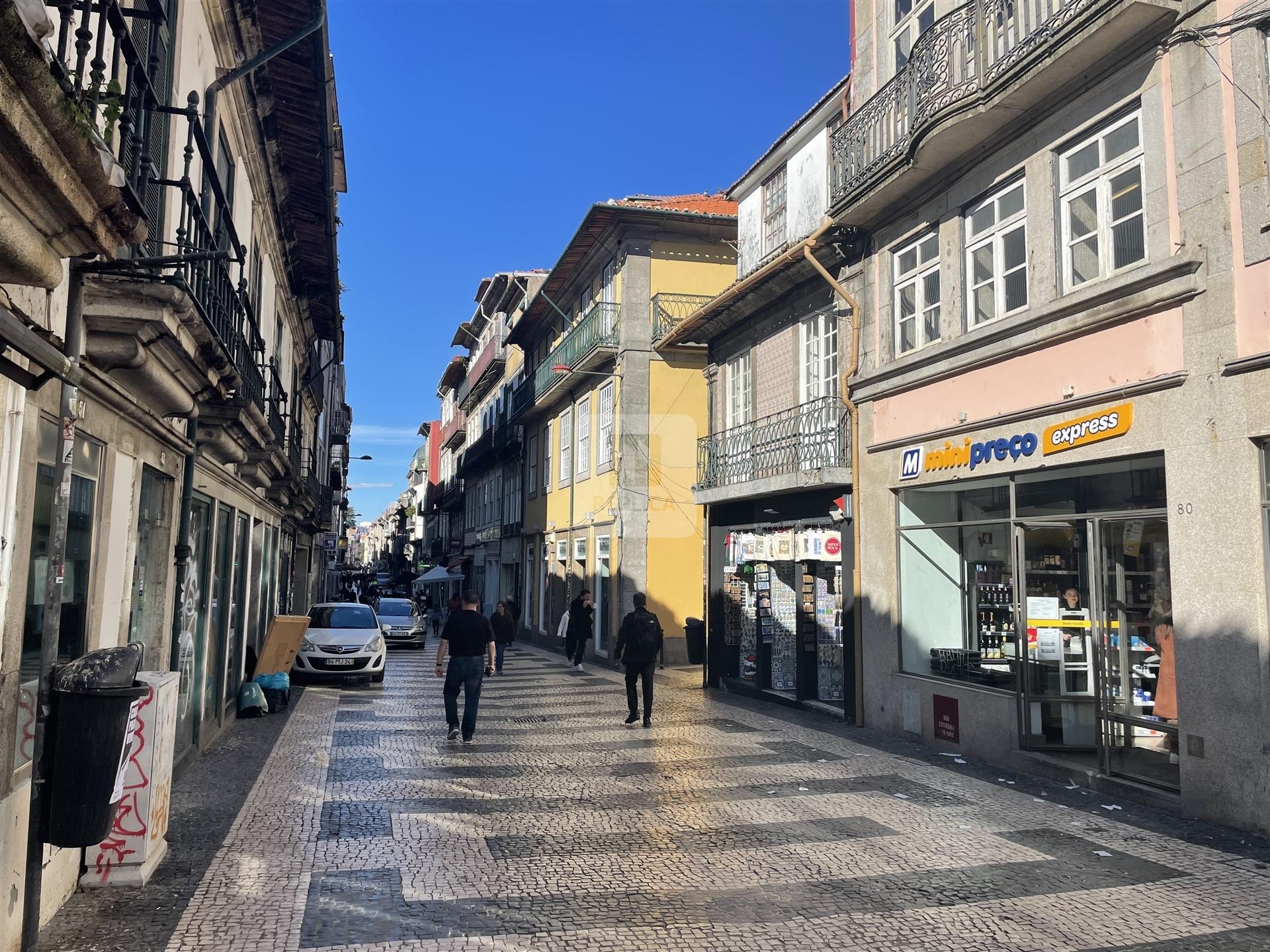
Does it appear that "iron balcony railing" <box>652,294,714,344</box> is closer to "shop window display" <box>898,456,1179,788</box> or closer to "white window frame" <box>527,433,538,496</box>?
"shop window display" <box>898,456,1179,788</box>

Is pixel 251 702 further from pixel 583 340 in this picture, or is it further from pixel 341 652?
pixel 583 340

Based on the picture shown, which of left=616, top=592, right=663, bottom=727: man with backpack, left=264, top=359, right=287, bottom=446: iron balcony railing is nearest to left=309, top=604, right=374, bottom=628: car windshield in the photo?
left=264, top=359, right=287, bottom=446: iron balcony railing

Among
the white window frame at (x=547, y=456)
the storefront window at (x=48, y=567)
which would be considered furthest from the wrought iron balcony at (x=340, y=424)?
the storefront window at (x=48, y=567)

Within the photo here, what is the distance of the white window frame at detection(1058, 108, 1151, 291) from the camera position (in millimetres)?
8391

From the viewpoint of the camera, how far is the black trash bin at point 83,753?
443 cm

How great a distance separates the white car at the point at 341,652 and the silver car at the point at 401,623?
8.52m

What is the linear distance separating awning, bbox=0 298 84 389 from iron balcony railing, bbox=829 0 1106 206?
837 cm

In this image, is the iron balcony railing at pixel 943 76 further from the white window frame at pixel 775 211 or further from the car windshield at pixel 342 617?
the car windshield at pixel 342 617

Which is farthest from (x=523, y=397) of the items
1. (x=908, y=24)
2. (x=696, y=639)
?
(x=908, y=24)

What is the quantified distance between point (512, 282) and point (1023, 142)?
1098 inches

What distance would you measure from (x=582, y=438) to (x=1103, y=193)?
17.8 meters

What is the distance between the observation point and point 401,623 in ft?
88.9

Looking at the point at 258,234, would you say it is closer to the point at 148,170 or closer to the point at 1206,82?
the point at 148,170

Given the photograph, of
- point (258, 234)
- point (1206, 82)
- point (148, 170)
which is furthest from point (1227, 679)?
point (258, 234)
